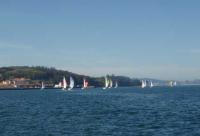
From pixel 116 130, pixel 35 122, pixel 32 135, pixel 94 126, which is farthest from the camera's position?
pixel 35 122

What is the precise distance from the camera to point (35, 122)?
75.1 m

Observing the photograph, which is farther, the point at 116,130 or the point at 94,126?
the point at 94,126

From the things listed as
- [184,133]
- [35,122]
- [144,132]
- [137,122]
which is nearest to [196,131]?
[184,133]

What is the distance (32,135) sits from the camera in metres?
59.8

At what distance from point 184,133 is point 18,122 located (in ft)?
86.3

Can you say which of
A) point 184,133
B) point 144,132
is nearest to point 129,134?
point 144,132

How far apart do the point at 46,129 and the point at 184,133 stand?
17233mm

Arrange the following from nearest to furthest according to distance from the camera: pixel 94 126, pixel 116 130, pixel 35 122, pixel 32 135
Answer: pixel 32 135 → pixel 116 130 → pixel 94 126 → pixel 35 122

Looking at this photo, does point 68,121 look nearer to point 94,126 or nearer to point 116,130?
point 94,126

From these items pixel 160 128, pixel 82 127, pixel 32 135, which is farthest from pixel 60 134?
pixel 160 128

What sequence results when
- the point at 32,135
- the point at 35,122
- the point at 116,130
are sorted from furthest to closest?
1. the point at 35,122
2. the point at 116,130
3. the point at 32,135

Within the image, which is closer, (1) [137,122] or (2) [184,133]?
(2) [184,133]

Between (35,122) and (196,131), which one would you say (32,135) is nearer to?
(35,122)

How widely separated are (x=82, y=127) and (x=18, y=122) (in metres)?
12.6
